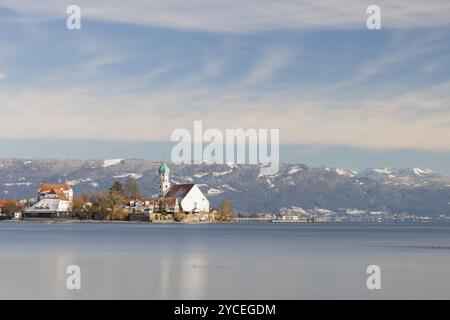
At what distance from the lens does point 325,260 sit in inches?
2633

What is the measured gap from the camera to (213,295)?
135 ft
